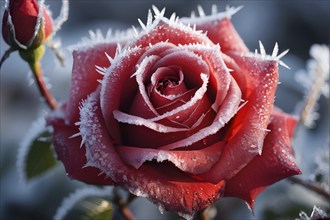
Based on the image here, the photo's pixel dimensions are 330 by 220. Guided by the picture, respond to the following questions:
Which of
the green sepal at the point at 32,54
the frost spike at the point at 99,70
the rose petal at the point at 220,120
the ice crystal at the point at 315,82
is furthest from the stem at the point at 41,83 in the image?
the ice crystal at the point at 315,82

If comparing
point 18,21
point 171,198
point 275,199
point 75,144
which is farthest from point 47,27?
point 275,199

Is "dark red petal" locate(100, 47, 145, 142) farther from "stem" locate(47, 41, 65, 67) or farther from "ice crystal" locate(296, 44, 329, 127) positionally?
"ice crystal" locate(296, 44, 329, 127)

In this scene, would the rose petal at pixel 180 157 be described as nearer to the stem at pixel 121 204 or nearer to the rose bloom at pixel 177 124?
the rose bloom at pixel 177 124

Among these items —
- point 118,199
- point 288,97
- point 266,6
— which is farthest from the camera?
point 266,6

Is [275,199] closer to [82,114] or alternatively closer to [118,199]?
[118,199]

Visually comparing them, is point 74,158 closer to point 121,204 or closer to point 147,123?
point 147,123
